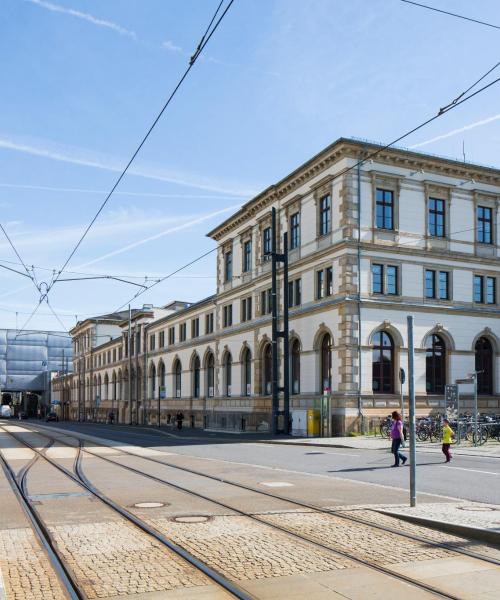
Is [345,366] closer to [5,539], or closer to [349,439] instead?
[349,439]

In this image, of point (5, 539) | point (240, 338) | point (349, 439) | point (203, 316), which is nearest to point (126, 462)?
point (5, 539)

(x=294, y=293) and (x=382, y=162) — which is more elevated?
(x=382, y=162)

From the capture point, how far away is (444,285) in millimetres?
41312

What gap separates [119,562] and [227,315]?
48.0 m

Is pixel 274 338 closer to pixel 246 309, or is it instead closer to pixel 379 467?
pixel 246 309

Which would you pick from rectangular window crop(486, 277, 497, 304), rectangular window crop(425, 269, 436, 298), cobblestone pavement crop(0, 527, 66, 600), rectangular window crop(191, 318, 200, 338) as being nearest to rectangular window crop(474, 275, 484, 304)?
rectangular window crop(486, 277, 497, 304)

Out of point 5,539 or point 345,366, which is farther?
point 345,366

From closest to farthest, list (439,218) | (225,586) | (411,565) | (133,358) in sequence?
(225,586), (411,565), (439,218), (133,358)

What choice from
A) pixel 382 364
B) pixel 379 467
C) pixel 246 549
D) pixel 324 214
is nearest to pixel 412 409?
pixel 246 549

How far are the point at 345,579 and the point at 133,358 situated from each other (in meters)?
79.2

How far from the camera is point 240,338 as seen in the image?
173ft

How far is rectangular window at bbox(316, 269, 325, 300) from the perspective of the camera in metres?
41.3

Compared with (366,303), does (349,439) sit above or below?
below

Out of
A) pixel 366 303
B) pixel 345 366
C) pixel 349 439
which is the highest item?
pixel 366 303
